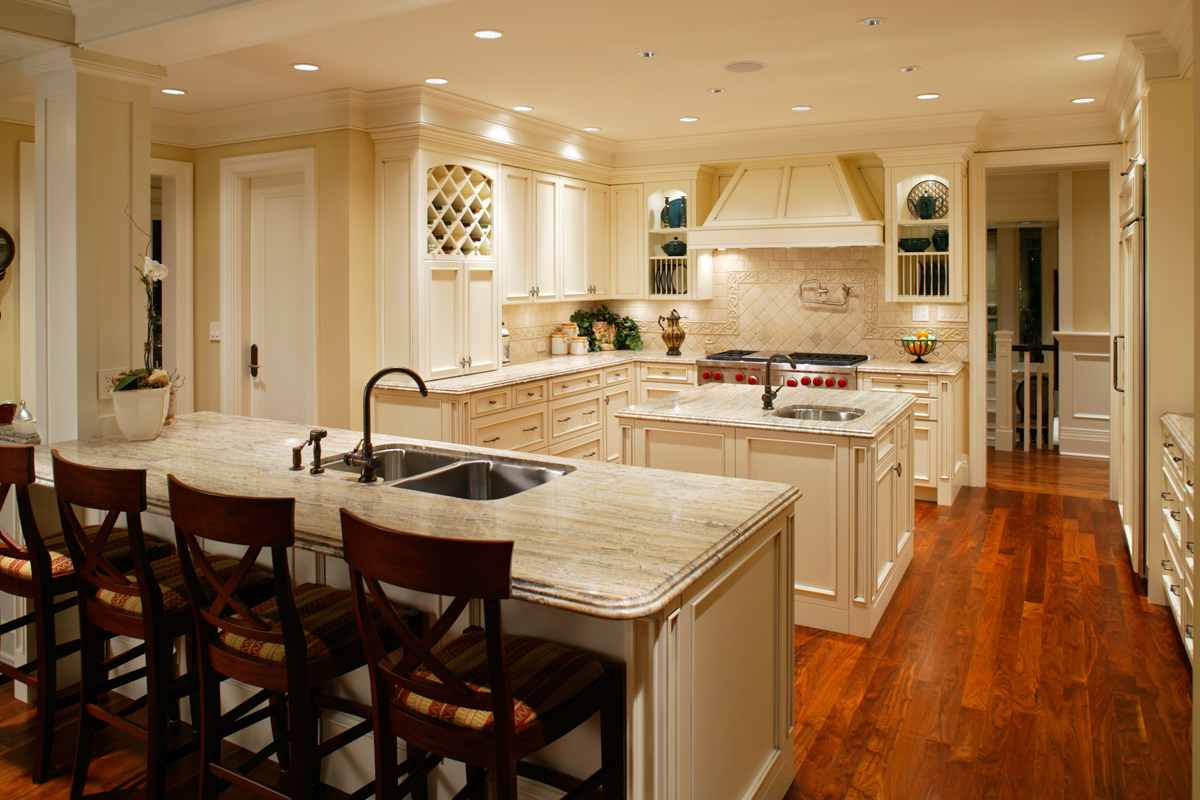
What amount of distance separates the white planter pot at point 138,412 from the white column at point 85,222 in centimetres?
25

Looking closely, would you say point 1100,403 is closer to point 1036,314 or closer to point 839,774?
point 1036,314

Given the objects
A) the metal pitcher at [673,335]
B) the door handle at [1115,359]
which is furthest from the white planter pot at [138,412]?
the door handle at [1115,359]

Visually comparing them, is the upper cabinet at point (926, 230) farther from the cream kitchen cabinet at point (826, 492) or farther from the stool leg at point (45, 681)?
the stool leg at point (45, 681)

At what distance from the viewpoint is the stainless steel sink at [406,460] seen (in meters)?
3.21

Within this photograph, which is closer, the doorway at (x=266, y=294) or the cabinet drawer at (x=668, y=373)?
the doorway at (x=266, y=294)

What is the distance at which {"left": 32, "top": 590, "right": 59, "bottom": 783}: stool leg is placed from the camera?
8.67 feet

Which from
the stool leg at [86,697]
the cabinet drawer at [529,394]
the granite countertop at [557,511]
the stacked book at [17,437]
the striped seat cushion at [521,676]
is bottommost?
the stool leg at [86,697]

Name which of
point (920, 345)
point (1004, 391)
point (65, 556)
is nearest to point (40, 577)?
point (65, 556)

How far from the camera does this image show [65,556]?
280 centimetres

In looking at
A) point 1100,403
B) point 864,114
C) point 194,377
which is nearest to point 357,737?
point 194,377

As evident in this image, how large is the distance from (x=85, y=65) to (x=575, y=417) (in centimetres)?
375

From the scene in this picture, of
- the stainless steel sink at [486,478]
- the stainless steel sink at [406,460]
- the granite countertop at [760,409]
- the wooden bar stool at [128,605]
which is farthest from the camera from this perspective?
the granite countertop at [760,409]

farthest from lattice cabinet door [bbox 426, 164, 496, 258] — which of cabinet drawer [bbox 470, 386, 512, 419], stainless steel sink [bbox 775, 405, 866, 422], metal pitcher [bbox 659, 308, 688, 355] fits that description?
stainless steel sink [bbox 775, 405, 866, 422]

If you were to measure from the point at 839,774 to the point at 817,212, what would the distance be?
15.2ft
